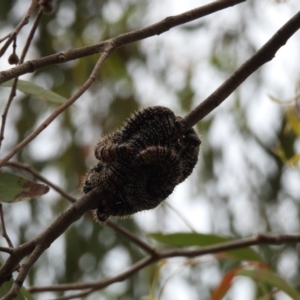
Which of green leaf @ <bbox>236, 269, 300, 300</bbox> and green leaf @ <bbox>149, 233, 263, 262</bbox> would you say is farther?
green leaf @ <bbox>149, 233, 263, 262</bbox>

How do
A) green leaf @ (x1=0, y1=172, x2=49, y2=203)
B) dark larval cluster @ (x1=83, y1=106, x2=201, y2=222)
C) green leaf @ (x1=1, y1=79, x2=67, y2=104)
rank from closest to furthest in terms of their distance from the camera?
dark larval cluster @ (x1=83, y1=106, x2=201, y2=222) < green leaf @ (x1=0, y1=172, x2=49, y2=203) < green leaf @ (x1=1, y1=79, x2=67, y2=104)

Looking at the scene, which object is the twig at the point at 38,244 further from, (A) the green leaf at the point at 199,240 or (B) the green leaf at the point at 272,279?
(A) the green leaf at the point at 199,240

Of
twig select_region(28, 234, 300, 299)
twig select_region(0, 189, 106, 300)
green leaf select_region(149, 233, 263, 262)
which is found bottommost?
twig select_region(0, 189, 106, 300)

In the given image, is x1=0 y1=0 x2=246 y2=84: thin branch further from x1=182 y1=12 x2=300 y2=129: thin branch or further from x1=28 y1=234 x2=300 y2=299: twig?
x1=28 y1=234 x2=300 y2=299: twig

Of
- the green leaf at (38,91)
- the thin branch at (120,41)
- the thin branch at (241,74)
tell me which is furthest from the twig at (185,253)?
the thin branch at (120,41)

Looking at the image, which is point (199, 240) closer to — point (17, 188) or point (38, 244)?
point (17, 188)

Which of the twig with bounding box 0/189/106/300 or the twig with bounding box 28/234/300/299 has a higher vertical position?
the twig with bounding box 28/234/300/299

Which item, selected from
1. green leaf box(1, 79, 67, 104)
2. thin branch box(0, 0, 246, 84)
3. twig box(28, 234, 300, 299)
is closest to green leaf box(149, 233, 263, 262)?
twig box(28, 234, 300, 299)

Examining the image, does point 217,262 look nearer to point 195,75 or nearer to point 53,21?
point 195,75
